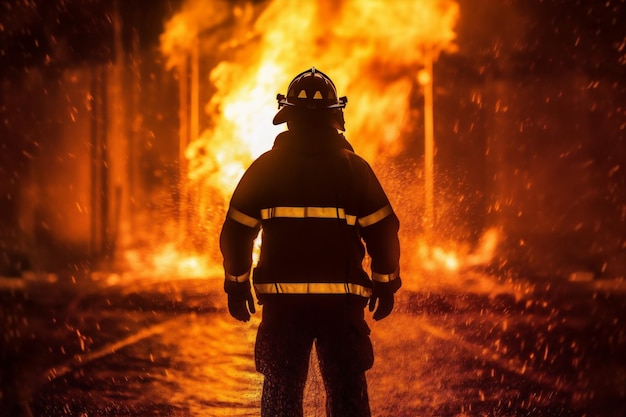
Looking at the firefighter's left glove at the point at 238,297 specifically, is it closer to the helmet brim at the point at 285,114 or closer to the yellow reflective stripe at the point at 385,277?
the yellow reflective stripe at the point at 385,277

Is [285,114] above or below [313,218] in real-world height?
above

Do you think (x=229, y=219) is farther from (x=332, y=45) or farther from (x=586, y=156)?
(x=586, y=156)

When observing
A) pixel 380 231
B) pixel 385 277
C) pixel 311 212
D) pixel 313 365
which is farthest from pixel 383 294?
pixel 313 365

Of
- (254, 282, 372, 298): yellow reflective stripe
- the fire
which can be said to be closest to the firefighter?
(254, 282, 372, 298): yellow reflective stripe

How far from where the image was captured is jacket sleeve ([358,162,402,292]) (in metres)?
3.62

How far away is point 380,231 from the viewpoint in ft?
11.9

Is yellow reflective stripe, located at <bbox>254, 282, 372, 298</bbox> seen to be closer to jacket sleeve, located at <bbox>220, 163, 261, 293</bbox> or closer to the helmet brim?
jacket sleeve, located at <bbox>220, 163, 261, 293</bbox>

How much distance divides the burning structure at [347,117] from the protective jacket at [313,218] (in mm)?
10705

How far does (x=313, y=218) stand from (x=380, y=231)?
1.03 ft

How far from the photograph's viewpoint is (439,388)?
Answer: 5.87 m

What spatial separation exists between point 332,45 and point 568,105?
8116 millimetres

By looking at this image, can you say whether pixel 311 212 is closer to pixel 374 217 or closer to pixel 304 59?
pixel 374 217

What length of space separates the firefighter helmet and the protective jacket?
9 cm

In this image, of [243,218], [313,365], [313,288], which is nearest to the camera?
[313,288]
